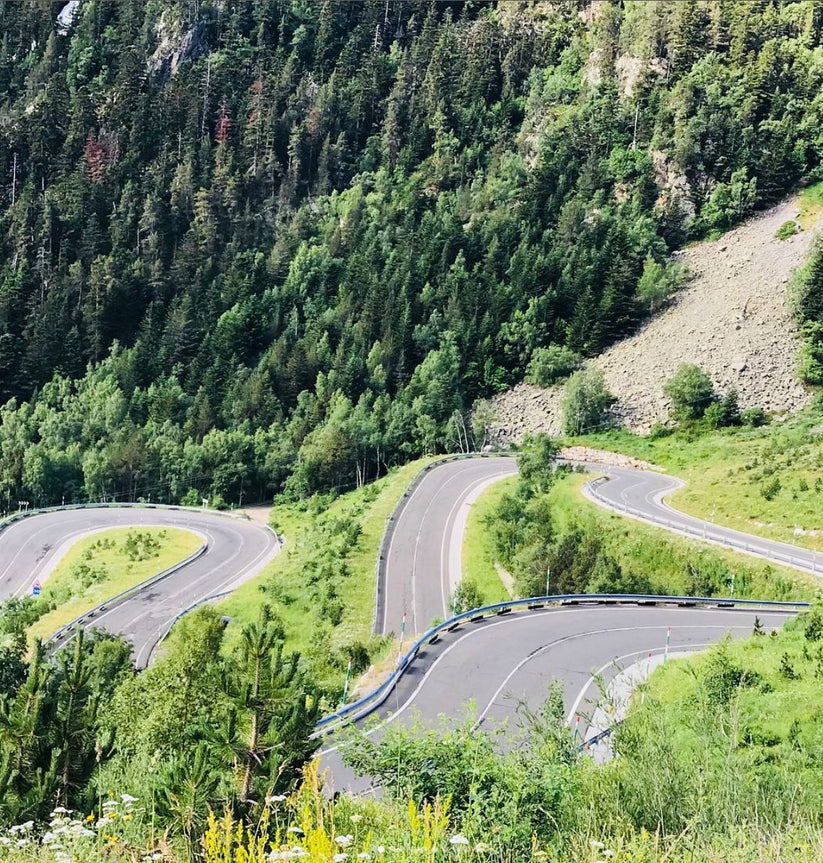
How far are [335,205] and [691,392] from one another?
71.8 meters

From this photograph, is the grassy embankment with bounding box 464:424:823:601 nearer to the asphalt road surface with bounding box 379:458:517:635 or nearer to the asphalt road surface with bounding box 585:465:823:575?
the asphalt road surface with bounding box 585:465:823:575

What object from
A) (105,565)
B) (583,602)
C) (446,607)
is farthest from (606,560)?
(105,565)

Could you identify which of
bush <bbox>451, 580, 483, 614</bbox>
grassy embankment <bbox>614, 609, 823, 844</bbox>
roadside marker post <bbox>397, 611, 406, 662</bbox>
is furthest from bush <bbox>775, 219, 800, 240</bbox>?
grassy embankment <bbox>614, 609, 823, 844</bbox>

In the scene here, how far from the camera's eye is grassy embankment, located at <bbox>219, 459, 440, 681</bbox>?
37406 mm

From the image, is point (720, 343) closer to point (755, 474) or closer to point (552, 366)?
point (552, 366)

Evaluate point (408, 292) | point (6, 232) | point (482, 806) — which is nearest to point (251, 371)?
point (408, 292)

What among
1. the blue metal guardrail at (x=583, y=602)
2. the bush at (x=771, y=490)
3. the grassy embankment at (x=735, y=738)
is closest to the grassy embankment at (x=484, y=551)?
the blue metal guardrail at (x=583, y=602)

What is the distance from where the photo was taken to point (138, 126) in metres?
142

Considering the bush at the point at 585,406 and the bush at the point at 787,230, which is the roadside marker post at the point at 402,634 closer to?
the bush at the point at 585,406

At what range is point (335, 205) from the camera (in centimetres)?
12825

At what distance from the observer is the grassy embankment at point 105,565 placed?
4954cm

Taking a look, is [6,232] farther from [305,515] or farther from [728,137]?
[728,137]

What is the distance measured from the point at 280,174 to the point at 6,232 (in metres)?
46.1

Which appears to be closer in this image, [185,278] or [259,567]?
[259,567]
